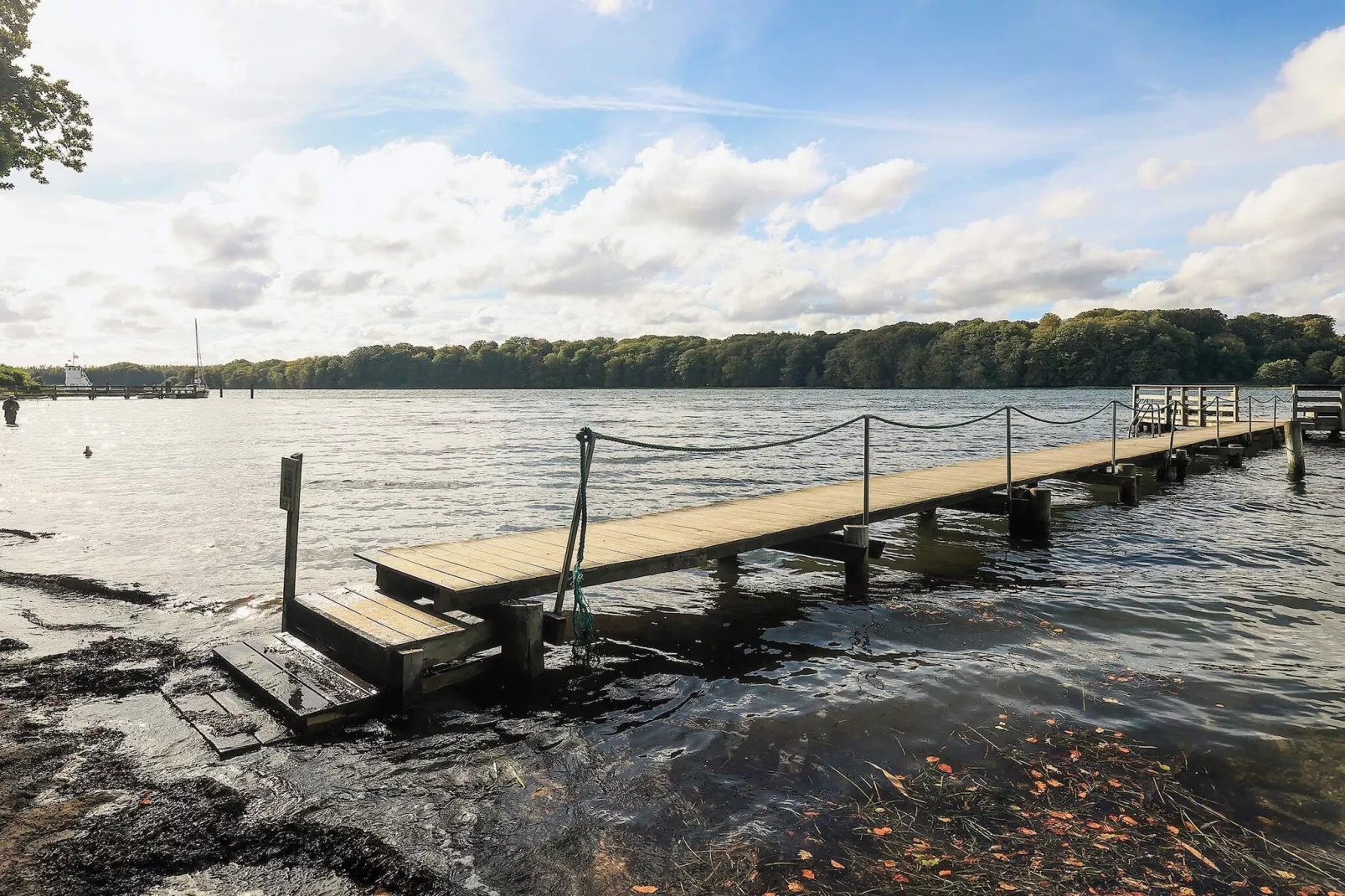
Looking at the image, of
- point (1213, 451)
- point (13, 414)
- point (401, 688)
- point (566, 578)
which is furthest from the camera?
point (13, 414)

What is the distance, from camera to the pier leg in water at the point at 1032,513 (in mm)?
13219

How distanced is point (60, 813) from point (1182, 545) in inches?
578

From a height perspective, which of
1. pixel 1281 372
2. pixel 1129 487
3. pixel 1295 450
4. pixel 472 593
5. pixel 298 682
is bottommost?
pixel 298 682

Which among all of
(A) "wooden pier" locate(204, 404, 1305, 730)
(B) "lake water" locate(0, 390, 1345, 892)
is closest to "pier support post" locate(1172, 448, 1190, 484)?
(B) "lake water" locate(0, 390, 1345, 892)

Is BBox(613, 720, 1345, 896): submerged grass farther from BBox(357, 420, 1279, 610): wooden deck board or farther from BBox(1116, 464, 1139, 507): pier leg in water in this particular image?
BBox(1116, 464, 1139, 507): pier leg in water

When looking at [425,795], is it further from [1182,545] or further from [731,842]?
[1182,545]

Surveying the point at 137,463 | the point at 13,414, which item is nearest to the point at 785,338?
the point at 13,414

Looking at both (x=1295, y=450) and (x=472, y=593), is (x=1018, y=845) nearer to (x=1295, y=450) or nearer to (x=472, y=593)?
(x=472, y=593)

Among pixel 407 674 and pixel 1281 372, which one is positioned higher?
pixel 1281 372

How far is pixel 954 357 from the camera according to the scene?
139125mm

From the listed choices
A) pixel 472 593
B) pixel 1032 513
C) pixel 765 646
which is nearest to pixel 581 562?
pixel 472 593

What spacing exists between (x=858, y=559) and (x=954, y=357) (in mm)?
139676

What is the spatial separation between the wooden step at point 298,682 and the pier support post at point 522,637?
1194mm

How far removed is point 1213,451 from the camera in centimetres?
2402
